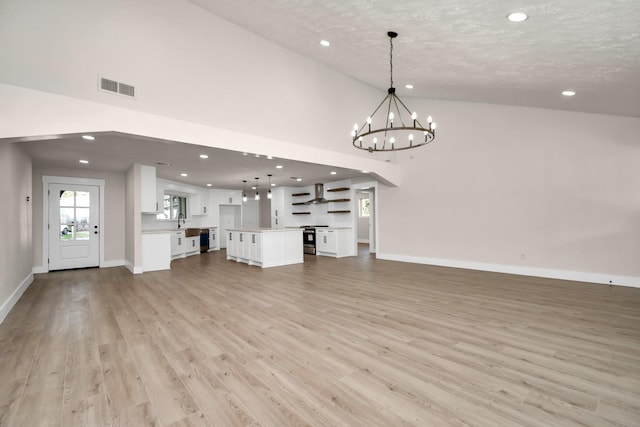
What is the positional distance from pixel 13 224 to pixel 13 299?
107cm

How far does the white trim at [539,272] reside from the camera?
17.1 feet

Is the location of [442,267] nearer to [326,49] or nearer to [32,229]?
[326,49]

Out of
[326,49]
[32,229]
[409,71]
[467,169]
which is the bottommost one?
[32,229]

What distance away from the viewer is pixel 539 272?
599 centimetres

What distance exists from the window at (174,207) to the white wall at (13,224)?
4016 mm

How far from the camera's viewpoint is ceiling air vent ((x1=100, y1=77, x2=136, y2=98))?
12.6 ft

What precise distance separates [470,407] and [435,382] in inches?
12.0

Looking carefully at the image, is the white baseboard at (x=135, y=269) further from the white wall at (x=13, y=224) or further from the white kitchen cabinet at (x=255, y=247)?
the white kitchen cabinet at (x=255, y=247)

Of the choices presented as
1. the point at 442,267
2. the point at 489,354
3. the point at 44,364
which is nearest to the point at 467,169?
the point at 442,267

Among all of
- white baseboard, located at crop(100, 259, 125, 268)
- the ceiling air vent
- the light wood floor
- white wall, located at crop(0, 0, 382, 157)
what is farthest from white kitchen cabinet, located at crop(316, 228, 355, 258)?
the ceiling air vent

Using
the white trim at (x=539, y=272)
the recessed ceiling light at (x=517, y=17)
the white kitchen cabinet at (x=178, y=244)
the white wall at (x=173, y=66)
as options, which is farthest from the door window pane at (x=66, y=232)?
the recessed ceiling light at (x=517, y=17)

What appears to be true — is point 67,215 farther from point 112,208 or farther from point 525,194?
point 525,194

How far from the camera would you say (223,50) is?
5.00m

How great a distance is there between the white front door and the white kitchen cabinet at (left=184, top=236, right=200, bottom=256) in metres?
2.50
